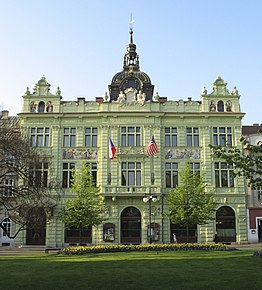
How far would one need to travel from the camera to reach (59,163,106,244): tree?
40156 millimetres

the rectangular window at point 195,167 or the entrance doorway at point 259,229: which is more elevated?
the rectangular window at point 195,167

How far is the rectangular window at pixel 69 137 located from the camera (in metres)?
48.8

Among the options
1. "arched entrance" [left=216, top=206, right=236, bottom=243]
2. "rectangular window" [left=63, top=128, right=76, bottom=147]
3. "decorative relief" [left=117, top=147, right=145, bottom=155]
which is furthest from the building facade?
"rectangular window" [left=63, top=128, right=76, bottom=147]

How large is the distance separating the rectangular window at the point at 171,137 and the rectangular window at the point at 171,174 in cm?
225

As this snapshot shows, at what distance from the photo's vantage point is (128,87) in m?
50.0

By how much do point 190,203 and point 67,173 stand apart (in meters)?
15.1

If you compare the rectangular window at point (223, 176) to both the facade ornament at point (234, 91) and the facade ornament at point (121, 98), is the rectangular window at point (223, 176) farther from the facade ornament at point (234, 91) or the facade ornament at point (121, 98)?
the facade ornament at point (121, 98)

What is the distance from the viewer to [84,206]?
40594 millimetres

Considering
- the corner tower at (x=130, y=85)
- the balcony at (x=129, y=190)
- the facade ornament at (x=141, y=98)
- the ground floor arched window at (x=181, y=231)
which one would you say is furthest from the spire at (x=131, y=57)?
the ground floor arched window at (x=181, y=231)

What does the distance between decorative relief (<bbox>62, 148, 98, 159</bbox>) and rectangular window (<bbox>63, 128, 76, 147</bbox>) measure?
94 cm

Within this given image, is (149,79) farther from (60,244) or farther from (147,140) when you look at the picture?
(60,244)

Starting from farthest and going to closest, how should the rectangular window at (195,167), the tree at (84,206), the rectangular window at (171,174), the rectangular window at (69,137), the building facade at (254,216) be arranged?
the rectangular window at (69,137), the rectangular window at (195,167), the rectangular window at (171,174), the building facade at (254,216), the tree at (84,206)

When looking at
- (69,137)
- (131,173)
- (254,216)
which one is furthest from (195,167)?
(69,137)

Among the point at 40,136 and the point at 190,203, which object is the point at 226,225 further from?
the point at 40,136
